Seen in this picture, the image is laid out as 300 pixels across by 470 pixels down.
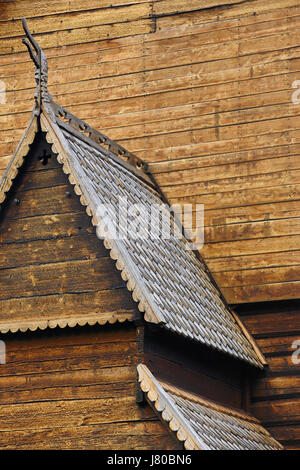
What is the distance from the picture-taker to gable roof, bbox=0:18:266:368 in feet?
35.6

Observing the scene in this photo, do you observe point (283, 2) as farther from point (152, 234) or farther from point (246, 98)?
point (152, 234)

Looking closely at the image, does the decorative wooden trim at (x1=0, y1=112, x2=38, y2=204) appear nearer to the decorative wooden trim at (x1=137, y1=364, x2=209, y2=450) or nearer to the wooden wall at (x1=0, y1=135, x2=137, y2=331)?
the wooden wall at (x1=0, y1=135, x2=137, y2=331)

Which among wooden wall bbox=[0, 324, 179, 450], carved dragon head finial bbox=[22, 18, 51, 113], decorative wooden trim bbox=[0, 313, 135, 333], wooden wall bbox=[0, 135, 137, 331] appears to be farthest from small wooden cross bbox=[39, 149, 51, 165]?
wooden wall bbox=[0, 324, 179, 450]

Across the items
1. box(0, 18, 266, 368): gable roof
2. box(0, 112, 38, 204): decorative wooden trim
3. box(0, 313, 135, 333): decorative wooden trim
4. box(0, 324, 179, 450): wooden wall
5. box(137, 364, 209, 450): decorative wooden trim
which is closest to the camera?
box(137, 364, 209, 450): decorative wooden trim

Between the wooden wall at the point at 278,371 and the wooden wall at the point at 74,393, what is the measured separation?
14.0 ft

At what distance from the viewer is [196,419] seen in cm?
1059

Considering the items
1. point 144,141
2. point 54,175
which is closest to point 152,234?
point 54,175

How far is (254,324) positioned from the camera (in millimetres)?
14672

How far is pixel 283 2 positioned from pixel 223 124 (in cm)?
235

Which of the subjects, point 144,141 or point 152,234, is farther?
point 144,141

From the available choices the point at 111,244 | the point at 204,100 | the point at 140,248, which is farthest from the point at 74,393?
the point at 204,100

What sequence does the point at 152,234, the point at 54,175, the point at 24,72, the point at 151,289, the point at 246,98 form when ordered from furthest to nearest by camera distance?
the point at 24,72 < the point at 246,98 < the point at 152,234 < the point at 54,175 < the point at 151,289

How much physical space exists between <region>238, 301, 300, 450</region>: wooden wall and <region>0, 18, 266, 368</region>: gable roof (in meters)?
0.28

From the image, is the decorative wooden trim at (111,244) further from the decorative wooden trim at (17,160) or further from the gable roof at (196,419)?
the gable roof at (196,419)
